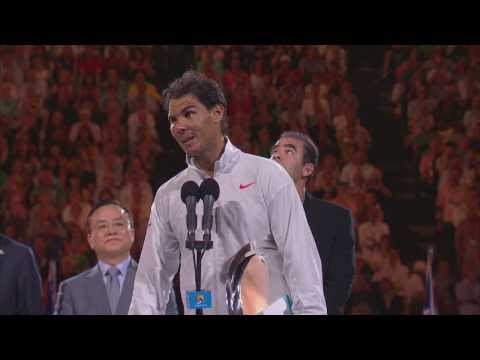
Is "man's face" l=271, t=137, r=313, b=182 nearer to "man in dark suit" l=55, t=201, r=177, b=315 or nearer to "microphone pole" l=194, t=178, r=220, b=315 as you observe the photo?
"man in dark suit" l=55, t=201, r=177, b=315

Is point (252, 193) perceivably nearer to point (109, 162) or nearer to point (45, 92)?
point (109, 162)

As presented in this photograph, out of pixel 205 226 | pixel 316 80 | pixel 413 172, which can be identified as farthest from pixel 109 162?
pixel 205 226

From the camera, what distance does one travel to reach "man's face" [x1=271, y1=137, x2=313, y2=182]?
4613 mm

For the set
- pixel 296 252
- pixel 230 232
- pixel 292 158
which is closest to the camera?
pixel 296 252

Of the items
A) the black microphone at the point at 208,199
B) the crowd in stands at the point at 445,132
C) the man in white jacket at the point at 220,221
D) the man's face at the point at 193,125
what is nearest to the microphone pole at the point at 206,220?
the black microphone at the point at 208,199

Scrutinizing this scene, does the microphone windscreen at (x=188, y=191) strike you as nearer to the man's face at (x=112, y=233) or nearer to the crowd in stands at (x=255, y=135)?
the man's face at (x=112, y=233)

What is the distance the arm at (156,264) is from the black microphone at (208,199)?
599 millimetres

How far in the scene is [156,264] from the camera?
3785 mm

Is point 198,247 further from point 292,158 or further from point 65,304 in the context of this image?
point 292,158

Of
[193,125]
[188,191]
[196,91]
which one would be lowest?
[188,191]

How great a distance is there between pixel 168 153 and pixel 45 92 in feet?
3.15

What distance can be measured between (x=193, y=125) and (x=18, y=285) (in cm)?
119

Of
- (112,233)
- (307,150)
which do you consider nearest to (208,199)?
(112,233)

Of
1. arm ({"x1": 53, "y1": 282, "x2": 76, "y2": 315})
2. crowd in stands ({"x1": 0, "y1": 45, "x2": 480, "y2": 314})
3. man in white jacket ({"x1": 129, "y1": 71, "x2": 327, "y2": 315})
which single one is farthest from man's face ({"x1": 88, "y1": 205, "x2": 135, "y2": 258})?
crowd in stands ({"x1": 0, "y1": 45, "x2": 480, "y2": 314})
